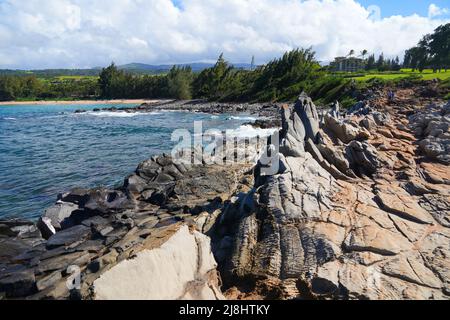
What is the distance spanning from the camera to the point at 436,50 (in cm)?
7925

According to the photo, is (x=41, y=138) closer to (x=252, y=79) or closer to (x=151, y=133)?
(x=151, y=133)

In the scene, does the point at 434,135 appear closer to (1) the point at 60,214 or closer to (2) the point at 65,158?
(1) the point at 60,214

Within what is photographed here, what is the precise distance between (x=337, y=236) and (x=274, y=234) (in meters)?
1.54

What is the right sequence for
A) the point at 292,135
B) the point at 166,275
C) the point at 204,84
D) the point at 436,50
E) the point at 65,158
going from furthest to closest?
the point at 204,84, the point at 436,50, the point at 65,158, the point at 292,135, the point at 166,275

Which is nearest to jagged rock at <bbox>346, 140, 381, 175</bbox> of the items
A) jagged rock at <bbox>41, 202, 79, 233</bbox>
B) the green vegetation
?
jagged rock at <bbox>41, 202, 79, 233</bbox>

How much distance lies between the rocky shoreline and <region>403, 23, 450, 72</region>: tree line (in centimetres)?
7486

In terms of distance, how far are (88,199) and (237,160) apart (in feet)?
32.3

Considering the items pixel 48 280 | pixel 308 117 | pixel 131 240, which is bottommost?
pixel 48 280

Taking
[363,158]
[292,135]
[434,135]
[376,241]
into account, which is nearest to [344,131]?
[363,158]

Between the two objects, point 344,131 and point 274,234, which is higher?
point 344,131

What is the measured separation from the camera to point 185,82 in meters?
108

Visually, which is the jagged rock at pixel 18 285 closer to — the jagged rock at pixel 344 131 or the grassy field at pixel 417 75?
the jagged rock at pixel 344 131

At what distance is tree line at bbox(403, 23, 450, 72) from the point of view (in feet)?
254

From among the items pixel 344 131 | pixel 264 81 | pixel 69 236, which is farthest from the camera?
pixel 264 81
